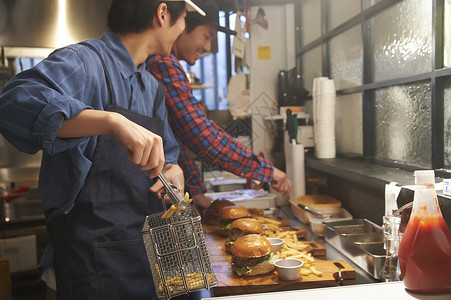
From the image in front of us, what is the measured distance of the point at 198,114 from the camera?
1.79 metres

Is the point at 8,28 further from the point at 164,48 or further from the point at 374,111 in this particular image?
the point at 374,111

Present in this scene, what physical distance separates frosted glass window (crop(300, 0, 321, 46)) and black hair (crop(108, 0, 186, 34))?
1.45 meters

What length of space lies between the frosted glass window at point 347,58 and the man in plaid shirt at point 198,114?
2.18ft

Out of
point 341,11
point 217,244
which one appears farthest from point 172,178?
point 341,11

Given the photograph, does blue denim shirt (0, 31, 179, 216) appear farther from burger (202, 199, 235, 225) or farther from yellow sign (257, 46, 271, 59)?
yellow sign (257, 46, 271, 59)

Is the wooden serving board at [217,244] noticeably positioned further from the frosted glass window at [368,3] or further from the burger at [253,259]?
the frosted glass window at [368,3]

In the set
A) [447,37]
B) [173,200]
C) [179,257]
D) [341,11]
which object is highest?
[341,11]

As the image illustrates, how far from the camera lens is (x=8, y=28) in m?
2.20

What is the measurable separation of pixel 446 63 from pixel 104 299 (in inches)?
50.8

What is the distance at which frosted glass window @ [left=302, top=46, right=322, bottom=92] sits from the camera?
2580mm

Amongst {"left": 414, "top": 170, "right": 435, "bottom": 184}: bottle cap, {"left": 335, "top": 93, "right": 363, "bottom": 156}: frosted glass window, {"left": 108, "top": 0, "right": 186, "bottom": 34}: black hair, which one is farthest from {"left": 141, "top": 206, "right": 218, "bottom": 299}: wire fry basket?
{"left": 335, "top": 93, "right": 363, "bottom": 156}: frosted glass window

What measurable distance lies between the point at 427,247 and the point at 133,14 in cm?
107

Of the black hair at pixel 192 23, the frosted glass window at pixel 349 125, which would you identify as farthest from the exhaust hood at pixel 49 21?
the frosted glass window at pixel 349 125

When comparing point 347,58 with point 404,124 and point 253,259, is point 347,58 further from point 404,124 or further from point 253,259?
point 253,259
